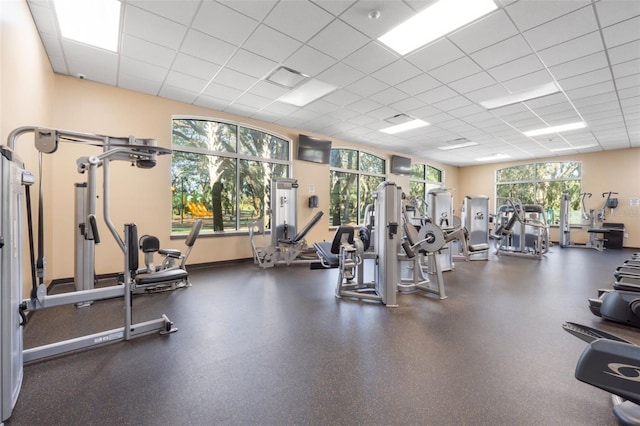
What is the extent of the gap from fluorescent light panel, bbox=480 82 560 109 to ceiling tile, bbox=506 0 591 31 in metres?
1.85

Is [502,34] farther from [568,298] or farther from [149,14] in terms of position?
[149,14]

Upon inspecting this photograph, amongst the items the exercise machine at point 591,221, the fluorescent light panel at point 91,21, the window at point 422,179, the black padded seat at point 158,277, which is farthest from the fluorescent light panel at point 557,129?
the fluorescent light panel at point 91,21

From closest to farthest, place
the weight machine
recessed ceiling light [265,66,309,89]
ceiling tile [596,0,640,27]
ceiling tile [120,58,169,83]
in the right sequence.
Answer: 1. the weight machine
2. ceiling tile [596,0,640,27]
3. ceiling tile [120,58,169,83]
4. recessed ceiling light [265,66,309,89]

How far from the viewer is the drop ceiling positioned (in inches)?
112

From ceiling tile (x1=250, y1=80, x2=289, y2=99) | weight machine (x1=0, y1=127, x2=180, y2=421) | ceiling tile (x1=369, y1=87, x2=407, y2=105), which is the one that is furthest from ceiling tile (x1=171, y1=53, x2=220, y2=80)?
ceiling tile (x1=369, y1=87, x2=407, y2=105)

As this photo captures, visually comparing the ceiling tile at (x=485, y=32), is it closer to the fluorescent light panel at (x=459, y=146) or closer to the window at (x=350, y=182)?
the window at (x=350, y=182)

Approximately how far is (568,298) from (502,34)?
3382mm

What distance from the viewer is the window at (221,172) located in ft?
17.6

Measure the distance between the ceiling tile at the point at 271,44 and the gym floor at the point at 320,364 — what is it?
311 centimetres

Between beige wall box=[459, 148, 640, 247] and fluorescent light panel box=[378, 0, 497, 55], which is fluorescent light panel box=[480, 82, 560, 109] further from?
beige wall box=[459, 148, 640, 247]

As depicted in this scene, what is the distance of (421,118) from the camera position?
5.99 m

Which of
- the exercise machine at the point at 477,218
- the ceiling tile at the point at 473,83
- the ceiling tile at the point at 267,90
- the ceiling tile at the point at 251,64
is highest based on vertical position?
the ceiling tile at the point at 251,64

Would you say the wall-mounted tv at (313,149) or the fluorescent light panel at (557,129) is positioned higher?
the fluorescent light panel at (557,129)

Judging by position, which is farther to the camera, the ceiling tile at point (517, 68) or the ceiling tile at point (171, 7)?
the ceiling tile at point (517, 68)
